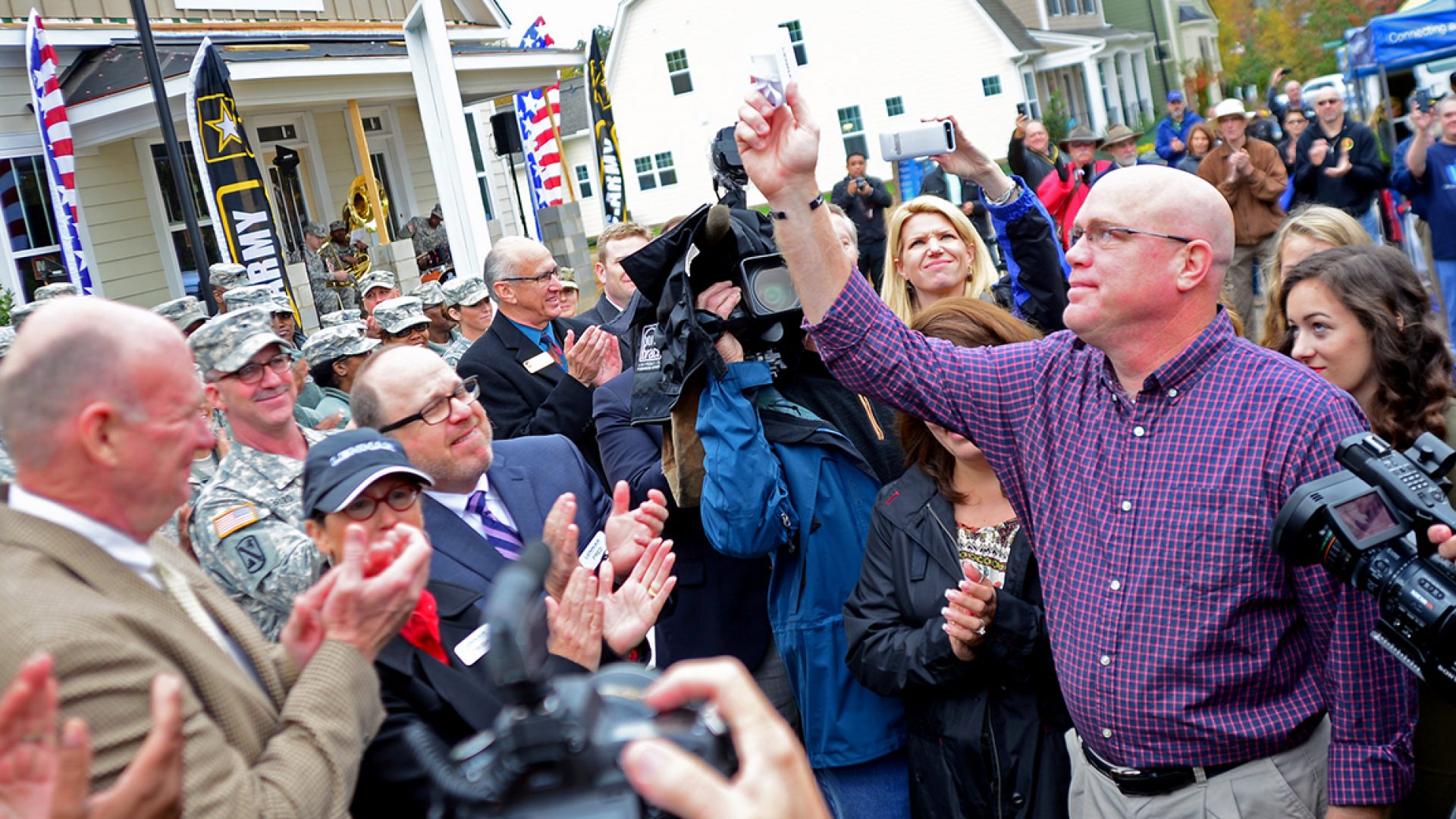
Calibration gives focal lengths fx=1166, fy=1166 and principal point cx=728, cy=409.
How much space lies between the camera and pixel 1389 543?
2193 mm

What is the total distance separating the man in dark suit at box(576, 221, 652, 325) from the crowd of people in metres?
2.75

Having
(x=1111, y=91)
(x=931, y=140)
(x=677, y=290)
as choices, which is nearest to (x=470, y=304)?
(x=931, y=140)

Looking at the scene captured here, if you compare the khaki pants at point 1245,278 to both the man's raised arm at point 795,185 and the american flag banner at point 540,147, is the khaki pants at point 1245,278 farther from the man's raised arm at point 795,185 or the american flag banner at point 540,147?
the american flag banner at point 540,147

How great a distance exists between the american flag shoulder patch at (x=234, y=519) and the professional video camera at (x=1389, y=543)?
9.13 feet

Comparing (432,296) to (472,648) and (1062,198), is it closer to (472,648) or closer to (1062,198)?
(1062,198)

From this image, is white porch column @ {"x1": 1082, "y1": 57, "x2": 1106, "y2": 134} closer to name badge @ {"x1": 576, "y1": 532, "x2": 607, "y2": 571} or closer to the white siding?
the white siding

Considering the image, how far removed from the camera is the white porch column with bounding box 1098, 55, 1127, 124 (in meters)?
39.4

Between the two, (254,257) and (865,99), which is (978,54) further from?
(254,257)

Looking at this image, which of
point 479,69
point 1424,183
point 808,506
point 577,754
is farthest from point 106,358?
point 479,69

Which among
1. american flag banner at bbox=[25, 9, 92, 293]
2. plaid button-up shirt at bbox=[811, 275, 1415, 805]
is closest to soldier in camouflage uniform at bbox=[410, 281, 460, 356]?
american flag banner at bbox=[25, 9, 92, 293]

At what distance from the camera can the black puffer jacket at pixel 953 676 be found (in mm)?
3031

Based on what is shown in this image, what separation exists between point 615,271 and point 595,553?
12.0 ft

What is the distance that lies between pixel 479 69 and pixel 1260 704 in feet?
43.8

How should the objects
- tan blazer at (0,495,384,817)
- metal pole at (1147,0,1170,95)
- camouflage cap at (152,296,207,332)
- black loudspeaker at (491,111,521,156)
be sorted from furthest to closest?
1. metal pole at (1147,0,1170,95)
2. black loudspeaker at (491,111,521,156)
3. camouflage cap at (152,296,207,332)
4. tan blazer at (0,495,384,817)
